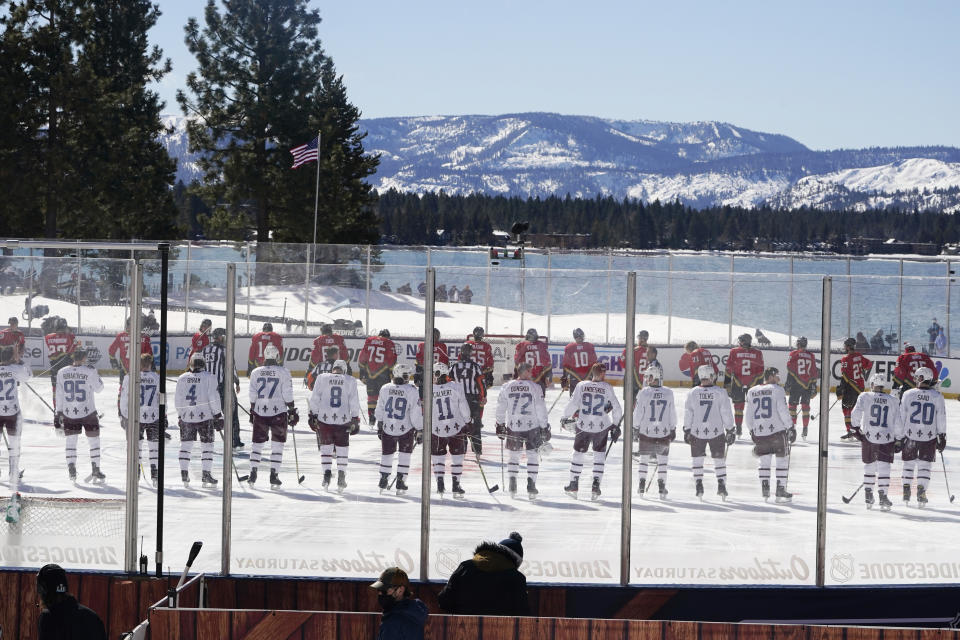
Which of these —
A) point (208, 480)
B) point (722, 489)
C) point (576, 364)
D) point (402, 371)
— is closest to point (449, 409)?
point (402, 371)

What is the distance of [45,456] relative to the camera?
7879 millimetres

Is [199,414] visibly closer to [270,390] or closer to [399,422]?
[270,390]

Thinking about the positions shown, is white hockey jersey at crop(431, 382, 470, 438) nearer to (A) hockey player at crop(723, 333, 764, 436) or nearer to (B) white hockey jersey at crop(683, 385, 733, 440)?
(B) white hockey jersey at crop(683, 385, 733, 440)

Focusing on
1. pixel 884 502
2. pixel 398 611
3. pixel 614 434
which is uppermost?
pixel 614 434

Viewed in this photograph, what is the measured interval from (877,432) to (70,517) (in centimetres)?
577

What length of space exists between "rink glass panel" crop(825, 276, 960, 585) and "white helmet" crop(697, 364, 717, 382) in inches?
32.8

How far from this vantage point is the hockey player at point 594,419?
793cm

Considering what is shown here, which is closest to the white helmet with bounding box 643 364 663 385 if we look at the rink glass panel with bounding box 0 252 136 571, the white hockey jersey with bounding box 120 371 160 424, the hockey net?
the white hockey jersey with bounding box 120 371 160 424

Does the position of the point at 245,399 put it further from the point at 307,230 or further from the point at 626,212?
the point at 626,212

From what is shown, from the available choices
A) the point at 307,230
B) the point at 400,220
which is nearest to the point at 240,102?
the point at 307,230

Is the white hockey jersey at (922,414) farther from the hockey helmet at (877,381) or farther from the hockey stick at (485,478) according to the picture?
the hockey stick at (485,478)

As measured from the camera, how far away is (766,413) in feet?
26.5

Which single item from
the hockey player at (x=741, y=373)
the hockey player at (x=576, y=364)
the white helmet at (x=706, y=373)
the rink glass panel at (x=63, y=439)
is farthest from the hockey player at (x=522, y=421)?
the rink glass panel at (x=63, y=439)

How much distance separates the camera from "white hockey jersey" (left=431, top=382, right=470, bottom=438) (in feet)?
26.9
